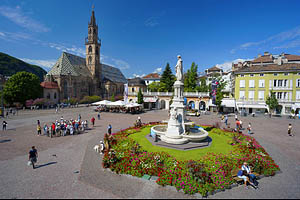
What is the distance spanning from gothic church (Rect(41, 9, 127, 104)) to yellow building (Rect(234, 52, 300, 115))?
52.0m

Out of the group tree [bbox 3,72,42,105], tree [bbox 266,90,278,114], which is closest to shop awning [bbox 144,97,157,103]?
tree [bbox 266,90,278,114]

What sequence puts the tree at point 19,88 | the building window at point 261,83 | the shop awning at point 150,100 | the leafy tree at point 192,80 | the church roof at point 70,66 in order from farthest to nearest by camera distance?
the church roof at point 70,66, the leafy tree at point 192,80, the shop awning at point 150,100, the tree at point 19,88, the building window at point 261,83

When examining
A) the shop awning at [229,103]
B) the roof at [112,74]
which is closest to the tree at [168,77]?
the shop awning at [229,103]

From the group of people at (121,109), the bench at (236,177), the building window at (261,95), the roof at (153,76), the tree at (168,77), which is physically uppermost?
the roof at (153,76)

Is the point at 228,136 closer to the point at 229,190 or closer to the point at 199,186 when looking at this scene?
the point at 229,190

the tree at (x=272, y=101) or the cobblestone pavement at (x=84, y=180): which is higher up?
the tree at (x=272, y=101)

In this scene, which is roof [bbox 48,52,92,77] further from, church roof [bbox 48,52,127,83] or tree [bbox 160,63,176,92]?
tree [bbox 160,63,176,92]

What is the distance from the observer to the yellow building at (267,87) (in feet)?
91.0

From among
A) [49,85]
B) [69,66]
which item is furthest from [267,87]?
[69,66]

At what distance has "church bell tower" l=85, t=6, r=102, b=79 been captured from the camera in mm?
61844

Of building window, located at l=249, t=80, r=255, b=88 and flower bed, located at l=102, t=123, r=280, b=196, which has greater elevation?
building window, located at l=249, t=80, r=255, b=88

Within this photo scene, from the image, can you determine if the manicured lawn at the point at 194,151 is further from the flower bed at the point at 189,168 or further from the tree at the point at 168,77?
the tree at the point at 168,77

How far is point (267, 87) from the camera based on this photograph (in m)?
29.3

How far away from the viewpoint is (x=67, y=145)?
11.0m
